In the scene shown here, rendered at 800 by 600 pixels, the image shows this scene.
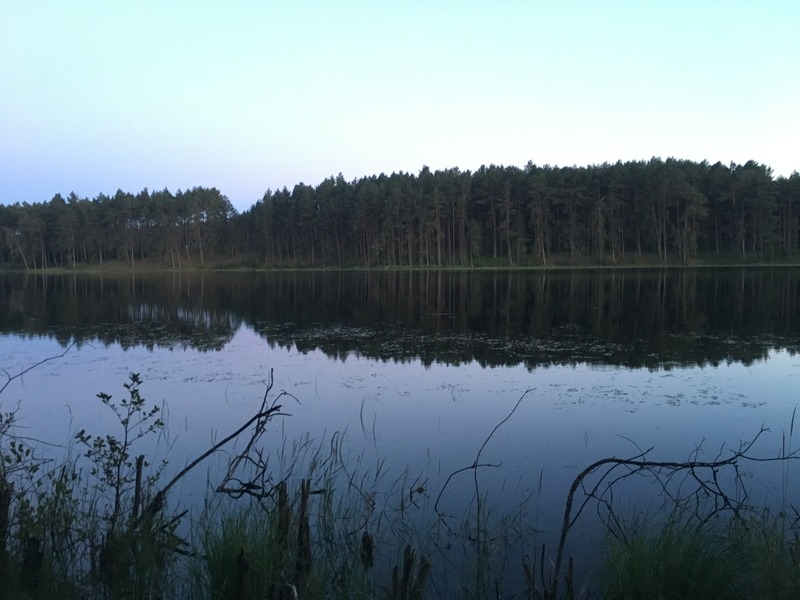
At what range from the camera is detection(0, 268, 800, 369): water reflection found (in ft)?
50.8

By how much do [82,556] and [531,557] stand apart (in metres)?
3.85

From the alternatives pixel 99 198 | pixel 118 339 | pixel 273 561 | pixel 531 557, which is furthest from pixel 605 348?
pixel 99 198

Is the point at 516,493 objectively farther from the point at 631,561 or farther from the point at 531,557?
the point at 631,561

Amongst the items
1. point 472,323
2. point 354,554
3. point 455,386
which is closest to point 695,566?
point 354,554

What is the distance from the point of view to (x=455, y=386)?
39.1 ft

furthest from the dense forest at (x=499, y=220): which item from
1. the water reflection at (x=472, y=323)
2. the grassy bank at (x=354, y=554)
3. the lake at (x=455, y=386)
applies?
the grassy bank at (x=354, y=554)

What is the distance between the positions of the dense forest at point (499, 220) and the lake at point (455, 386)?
149 feet

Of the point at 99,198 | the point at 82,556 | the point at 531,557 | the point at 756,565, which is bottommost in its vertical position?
the point at 531,557

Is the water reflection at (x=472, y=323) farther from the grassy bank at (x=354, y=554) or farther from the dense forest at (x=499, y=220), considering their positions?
the dense forest at (x=499, y=220)

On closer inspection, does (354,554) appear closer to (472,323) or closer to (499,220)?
(472,323)

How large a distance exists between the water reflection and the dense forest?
34.3 metres

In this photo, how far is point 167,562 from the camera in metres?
4.60

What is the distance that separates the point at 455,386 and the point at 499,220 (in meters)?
66.0

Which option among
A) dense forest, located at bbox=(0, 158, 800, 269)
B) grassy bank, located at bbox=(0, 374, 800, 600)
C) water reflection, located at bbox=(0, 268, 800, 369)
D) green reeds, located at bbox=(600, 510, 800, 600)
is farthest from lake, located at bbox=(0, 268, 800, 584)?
dense forest, located at bbox=(0, 158, 800, 269)
